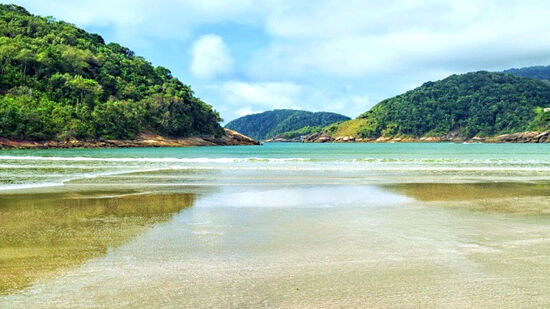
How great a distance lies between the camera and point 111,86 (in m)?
120

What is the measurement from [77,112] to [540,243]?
10379 cm

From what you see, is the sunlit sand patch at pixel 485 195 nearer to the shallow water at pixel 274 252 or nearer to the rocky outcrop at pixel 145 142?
the shallow water at pixel 274 252

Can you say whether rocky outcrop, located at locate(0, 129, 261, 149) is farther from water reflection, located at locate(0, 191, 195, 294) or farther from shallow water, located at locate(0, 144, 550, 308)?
shallow water, located at locate(0, 144, 550, 308)

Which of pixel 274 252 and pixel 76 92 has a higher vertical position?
pixel 76 92

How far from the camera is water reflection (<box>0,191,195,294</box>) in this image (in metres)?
6.15

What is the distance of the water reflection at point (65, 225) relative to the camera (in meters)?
6.15

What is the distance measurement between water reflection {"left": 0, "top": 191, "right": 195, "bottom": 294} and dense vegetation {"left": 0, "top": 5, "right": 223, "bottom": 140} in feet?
257

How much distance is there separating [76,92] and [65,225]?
4230 inches

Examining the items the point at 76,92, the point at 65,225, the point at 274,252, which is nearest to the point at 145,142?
the point at 76,92

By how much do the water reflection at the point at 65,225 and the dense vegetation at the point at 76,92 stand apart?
257 ft

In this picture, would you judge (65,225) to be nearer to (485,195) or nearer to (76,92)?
(485,195)

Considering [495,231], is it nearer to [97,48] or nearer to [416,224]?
[416,224]

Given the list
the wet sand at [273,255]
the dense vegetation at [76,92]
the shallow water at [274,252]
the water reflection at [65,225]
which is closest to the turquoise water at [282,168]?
the water reflection at [65,225]

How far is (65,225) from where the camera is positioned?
9242mm
